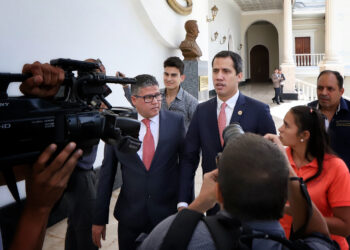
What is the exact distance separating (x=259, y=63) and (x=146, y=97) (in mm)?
26354

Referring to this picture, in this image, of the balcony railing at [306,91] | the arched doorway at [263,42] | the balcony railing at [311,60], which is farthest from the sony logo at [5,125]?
the arched doorway at [263,42]

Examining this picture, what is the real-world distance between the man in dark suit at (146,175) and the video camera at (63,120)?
0.86m

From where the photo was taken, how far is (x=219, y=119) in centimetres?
208

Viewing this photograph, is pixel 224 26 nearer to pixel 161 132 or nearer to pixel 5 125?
pixel 161 132

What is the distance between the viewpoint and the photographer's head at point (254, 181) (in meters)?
0.79

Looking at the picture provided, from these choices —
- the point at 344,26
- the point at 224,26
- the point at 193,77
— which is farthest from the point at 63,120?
the point at 344,26

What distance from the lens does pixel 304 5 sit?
20.6m

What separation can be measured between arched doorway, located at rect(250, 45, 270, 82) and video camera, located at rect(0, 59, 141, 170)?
2726cm

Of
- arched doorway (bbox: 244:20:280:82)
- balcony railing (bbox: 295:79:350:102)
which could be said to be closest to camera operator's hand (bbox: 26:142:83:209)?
balcony railing (bbox: 295:79:350:102)

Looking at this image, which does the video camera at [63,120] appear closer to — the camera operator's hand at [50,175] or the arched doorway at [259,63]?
the camera operator's hand at [50,175]

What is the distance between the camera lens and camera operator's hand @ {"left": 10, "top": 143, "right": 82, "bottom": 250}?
0.81 metres

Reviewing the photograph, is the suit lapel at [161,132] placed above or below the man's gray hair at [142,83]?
below

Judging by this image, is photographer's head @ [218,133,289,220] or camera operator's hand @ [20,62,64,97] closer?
photographer's head @ [218,133,289,220]

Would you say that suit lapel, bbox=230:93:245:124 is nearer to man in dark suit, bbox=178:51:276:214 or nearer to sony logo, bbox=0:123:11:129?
man in dark suit, bbox=178:51:276:214
